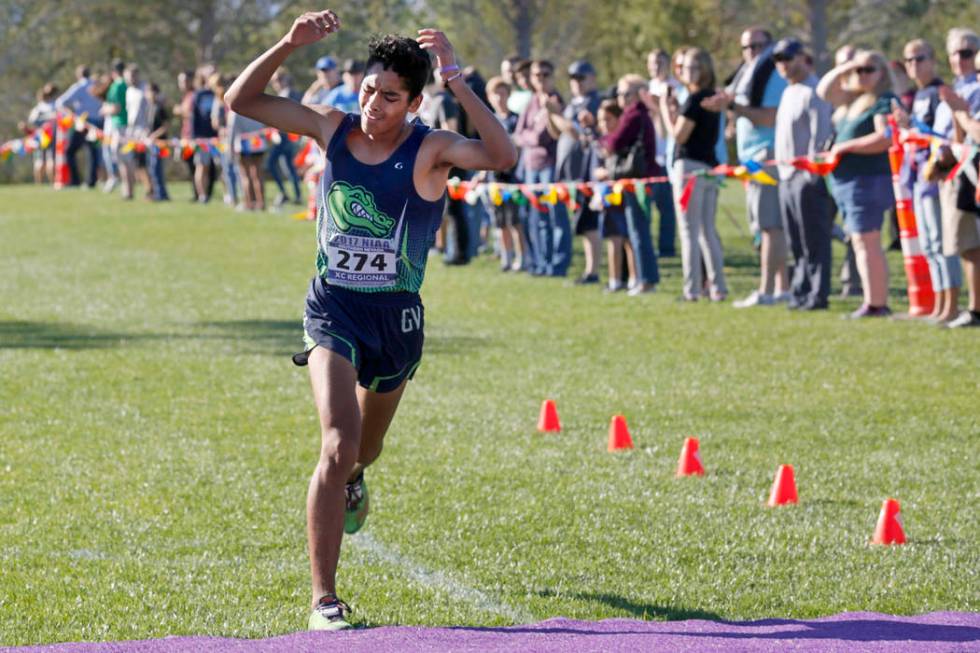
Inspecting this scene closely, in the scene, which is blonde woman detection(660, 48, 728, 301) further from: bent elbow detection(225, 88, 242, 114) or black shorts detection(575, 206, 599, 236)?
bent elbow detection(225, 88, 242, 114)

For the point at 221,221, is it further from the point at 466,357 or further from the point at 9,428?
the point at 9,428

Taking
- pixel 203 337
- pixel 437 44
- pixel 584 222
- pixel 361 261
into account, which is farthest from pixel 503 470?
pixel 584 222

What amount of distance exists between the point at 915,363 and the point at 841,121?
9.12 ft

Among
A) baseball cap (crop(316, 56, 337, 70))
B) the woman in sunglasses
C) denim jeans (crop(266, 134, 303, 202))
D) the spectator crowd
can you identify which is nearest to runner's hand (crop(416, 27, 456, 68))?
the spectator crowd

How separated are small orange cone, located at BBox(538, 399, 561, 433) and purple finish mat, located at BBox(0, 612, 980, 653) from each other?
12.6 feet

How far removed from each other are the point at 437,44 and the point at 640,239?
10345 millimetres

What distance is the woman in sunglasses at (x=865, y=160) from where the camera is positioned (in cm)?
1330

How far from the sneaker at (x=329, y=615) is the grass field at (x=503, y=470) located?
0.16 m

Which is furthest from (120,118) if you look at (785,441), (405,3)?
(405,3)

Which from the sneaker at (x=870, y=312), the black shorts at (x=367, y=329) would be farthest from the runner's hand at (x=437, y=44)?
the sneaker at (x=870, y=312)

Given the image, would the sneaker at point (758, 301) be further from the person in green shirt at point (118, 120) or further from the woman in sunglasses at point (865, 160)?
the person in green shirt at point (118, 120)

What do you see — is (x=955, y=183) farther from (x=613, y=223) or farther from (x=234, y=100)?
(x=234, y=100)

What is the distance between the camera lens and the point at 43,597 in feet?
19.8

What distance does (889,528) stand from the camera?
6855mm
